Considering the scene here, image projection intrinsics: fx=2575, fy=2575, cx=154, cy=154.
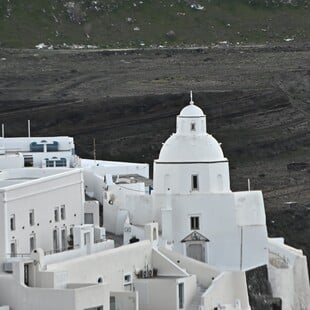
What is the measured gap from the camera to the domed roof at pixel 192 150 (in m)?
72.2

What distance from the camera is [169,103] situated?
361 feet

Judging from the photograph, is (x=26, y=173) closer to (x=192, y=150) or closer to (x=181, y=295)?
(x=192, y=150)

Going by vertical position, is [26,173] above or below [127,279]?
above

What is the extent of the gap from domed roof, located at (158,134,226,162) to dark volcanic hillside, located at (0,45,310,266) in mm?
17752

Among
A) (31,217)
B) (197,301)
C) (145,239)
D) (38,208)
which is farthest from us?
(145,239)

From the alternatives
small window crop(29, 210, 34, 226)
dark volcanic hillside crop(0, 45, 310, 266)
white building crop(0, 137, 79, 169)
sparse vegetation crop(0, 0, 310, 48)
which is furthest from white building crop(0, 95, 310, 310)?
sparse vegetation crop(0, 0, 310, 48)

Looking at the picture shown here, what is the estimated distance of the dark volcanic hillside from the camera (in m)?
101

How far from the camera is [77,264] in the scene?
64.8m

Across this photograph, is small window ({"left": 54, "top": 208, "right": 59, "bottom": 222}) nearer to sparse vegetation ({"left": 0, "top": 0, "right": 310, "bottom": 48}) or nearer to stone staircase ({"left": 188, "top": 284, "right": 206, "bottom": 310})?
stone staircase ({"left": 188, "top": 284, "right": 206, "bottom": 310})

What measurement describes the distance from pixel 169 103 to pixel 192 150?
3768 cm

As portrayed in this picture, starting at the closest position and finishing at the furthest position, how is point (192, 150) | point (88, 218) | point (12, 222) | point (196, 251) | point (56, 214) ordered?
point (12, 222), point (56, 214), point (88, 218), point (196, 251), point (192, 150)

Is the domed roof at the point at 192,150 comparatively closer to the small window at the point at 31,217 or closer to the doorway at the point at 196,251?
the doorway at the point at 196,251

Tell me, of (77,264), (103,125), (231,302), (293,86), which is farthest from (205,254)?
(293,86)

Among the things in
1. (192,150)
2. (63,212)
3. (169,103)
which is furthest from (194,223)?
(169,103)
